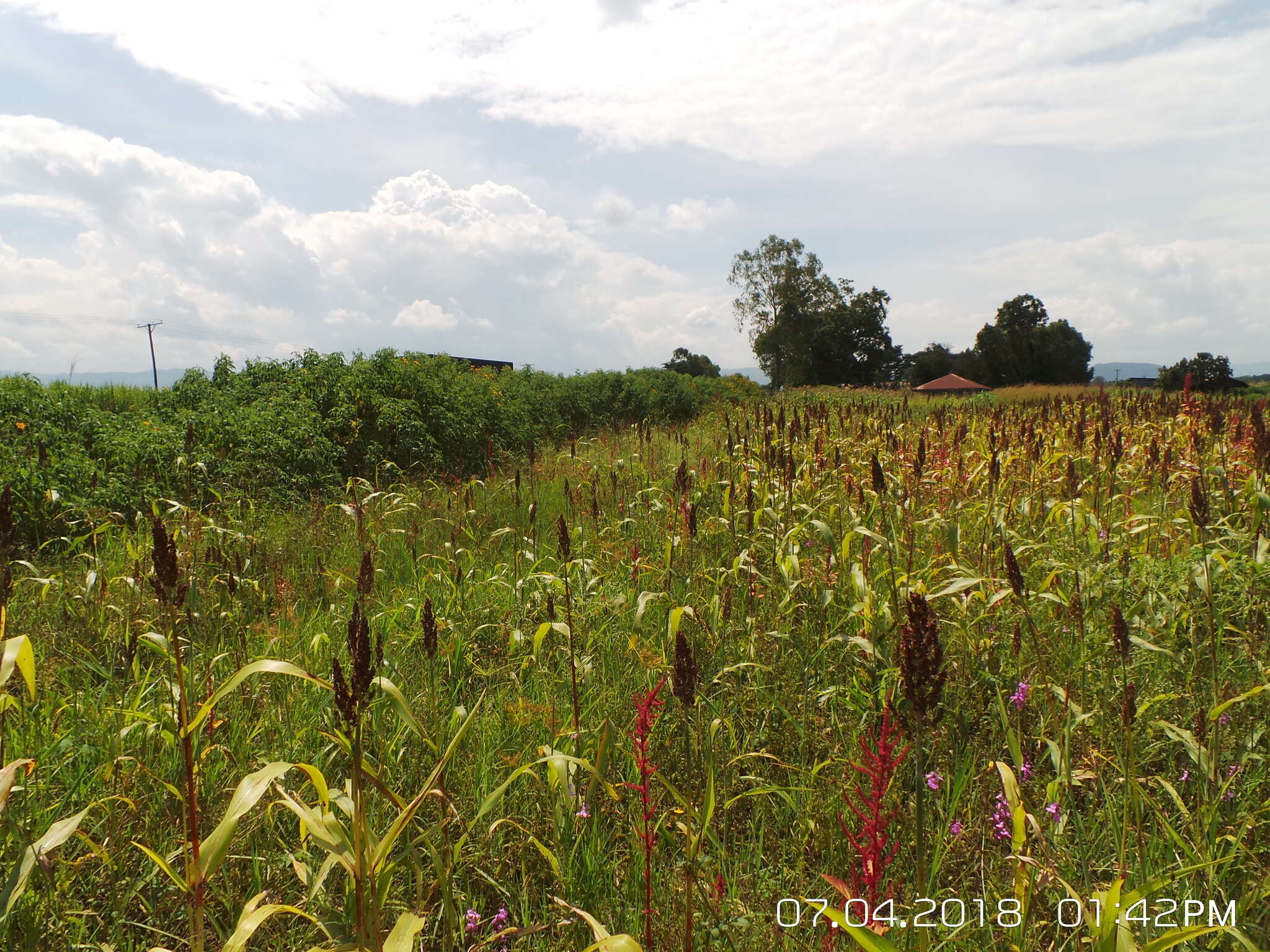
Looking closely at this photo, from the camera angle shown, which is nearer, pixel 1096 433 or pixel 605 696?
pixel 605 696

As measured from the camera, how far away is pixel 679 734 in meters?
2.31

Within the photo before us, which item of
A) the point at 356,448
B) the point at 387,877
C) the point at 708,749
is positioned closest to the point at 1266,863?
the point at 708,749

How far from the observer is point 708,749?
2.26m

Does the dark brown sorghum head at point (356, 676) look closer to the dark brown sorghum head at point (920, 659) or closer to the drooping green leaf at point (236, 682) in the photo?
the drooping green leaf at point (236, 682)

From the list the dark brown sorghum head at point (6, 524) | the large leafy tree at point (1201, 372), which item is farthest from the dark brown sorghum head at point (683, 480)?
the large leafy tree at point (1201, 372)

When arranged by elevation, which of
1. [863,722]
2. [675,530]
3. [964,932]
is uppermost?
[675,530]

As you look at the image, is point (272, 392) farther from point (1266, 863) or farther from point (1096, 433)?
point (1266, 863)

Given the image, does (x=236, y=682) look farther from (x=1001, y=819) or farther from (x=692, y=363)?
(x=692, y=363)

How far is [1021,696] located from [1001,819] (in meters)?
0.53

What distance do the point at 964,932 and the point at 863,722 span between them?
0.78 metres

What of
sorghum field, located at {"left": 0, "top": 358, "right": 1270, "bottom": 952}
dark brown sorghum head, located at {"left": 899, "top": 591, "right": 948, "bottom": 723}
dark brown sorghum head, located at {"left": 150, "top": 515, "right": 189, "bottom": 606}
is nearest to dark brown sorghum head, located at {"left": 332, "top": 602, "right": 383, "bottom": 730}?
sorghum field, located at {"left": 0, "top": 358, "right": 1270, "bottom": 952}

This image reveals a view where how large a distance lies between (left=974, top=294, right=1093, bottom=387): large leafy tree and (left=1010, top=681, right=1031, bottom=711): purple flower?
172 ft

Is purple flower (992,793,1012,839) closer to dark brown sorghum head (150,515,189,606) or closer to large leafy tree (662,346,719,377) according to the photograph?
dark brown sorghum head (150,515,189,606)

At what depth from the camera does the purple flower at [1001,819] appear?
1744 mm
